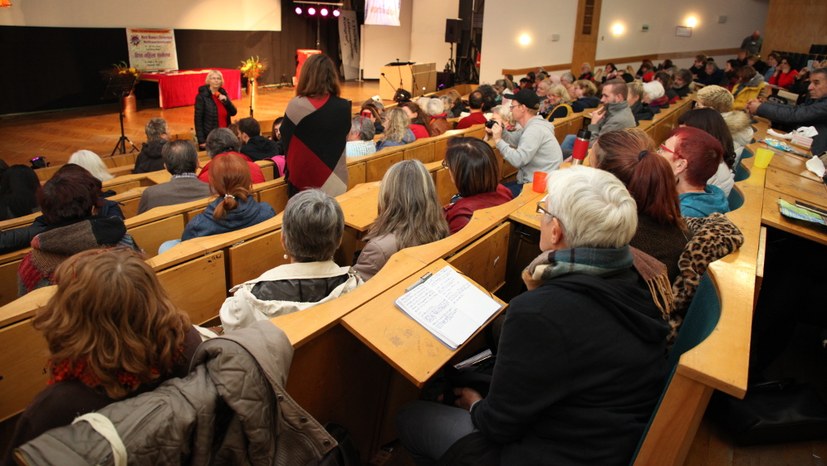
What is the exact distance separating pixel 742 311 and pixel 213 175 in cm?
248

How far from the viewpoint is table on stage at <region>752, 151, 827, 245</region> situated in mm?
2364

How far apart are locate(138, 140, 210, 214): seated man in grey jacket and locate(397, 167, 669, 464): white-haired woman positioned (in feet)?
8.94

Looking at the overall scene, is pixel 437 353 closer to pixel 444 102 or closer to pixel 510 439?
pixel 510 439

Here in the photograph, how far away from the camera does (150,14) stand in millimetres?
10641

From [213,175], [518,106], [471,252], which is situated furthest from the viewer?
[518,106]

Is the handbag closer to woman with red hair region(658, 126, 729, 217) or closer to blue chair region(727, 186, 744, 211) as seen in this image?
woman with red hair region(658, 126, 729, 217)

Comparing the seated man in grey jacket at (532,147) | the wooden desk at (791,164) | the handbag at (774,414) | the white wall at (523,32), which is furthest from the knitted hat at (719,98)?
the white wall at (523,32)

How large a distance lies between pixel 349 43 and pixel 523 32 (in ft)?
20.1

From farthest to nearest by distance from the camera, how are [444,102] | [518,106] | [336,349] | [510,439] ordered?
[444,102], [518,106], [336,349], [510,439]

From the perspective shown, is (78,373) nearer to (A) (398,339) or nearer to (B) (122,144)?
(A) (398,339)

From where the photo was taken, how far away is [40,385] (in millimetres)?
2023

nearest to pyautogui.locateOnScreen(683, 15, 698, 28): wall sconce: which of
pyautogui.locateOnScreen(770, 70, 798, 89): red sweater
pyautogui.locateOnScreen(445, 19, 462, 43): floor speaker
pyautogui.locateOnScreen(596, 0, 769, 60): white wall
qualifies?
pyautogui.locateOnScreen(596, 0, 769, 60): white wall

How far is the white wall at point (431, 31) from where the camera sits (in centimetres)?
1483

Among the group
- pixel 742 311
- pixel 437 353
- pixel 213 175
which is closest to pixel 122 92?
pixel 213 175
